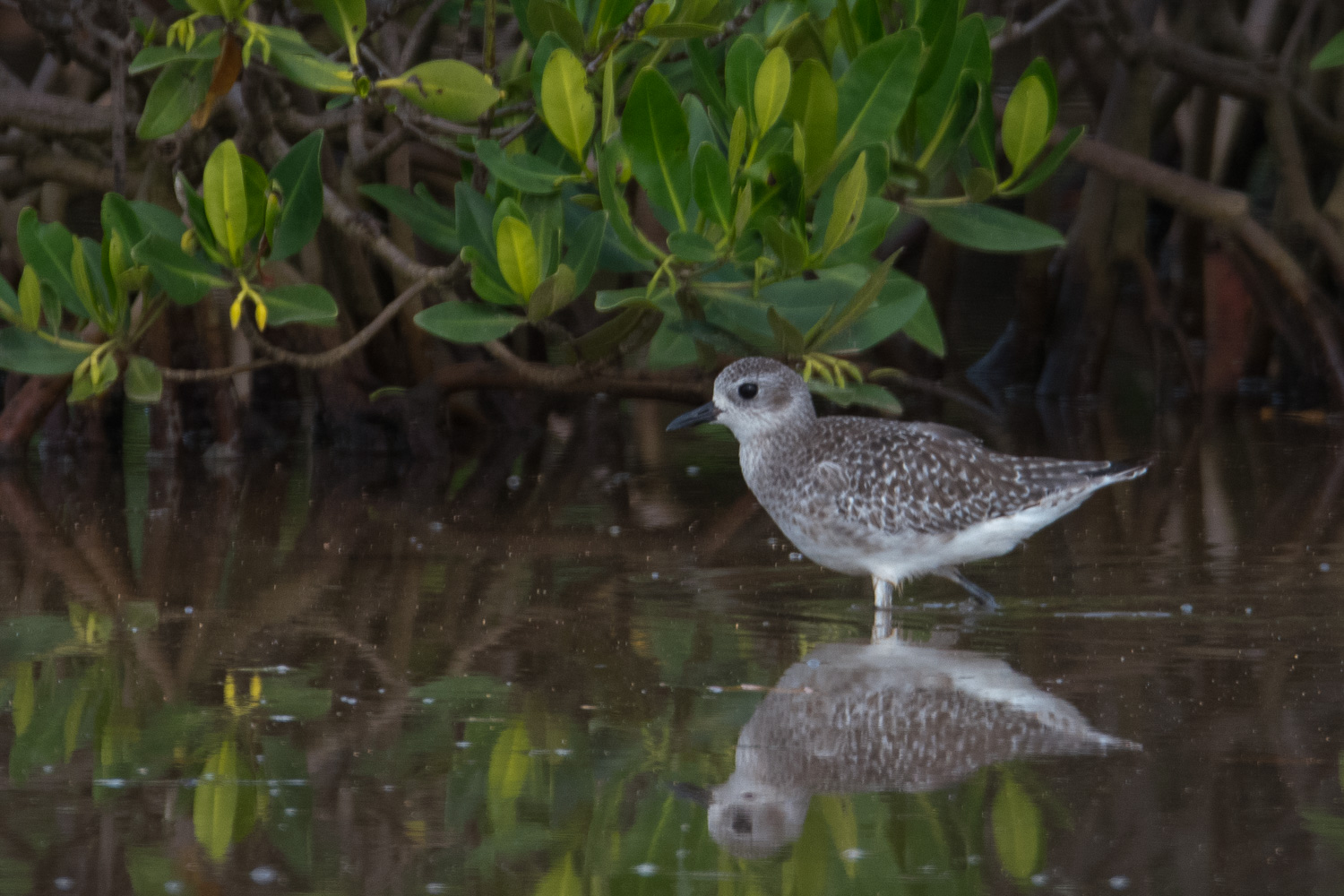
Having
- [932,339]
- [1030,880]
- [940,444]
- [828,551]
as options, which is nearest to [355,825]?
[1030,880]

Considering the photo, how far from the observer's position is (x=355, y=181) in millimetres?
6324

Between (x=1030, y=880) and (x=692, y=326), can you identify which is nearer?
(x=1030, y=880)

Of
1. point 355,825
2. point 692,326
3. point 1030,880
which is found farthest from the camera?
point 692,326

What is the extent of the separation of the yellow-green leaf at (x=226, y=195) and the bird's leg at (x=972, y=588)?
1.92 m


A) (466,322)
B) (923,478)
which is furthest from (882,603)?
(466,322)

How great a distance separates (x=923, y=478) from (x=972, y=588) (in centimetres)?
28

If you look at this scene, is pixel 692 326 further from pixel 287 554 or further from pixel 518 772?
pixel 518 772

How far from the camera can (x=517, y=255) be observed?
4.39m

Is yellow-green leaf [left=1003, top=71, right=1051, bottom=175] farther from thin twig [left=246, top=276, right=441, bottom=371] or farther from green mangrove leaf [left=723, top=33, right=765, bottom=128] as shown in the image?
thin twig [left=246, top=276, right=441, bottom=371]

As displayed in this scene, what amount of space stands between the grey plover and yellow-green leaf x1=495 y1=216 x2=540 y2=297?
54 centimetres

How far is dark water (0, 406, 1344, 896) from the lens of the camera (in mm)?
2385

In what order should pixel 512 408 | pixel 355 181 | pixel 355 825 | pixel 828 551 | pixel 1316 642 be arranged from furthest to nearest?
1. pixel 512 408
2. pixel 355 181
3. pixel 828 551
4. pixel 1316 642
5. pixel 355 825

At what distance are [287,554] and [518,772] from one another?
2062 mm

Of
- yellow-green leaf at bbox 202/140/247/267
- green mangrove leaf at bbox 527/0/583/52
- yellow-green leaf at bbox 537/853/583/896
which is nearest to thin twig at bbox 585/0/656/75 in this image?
green mangrove leaf at bbox 527/0/583/52
